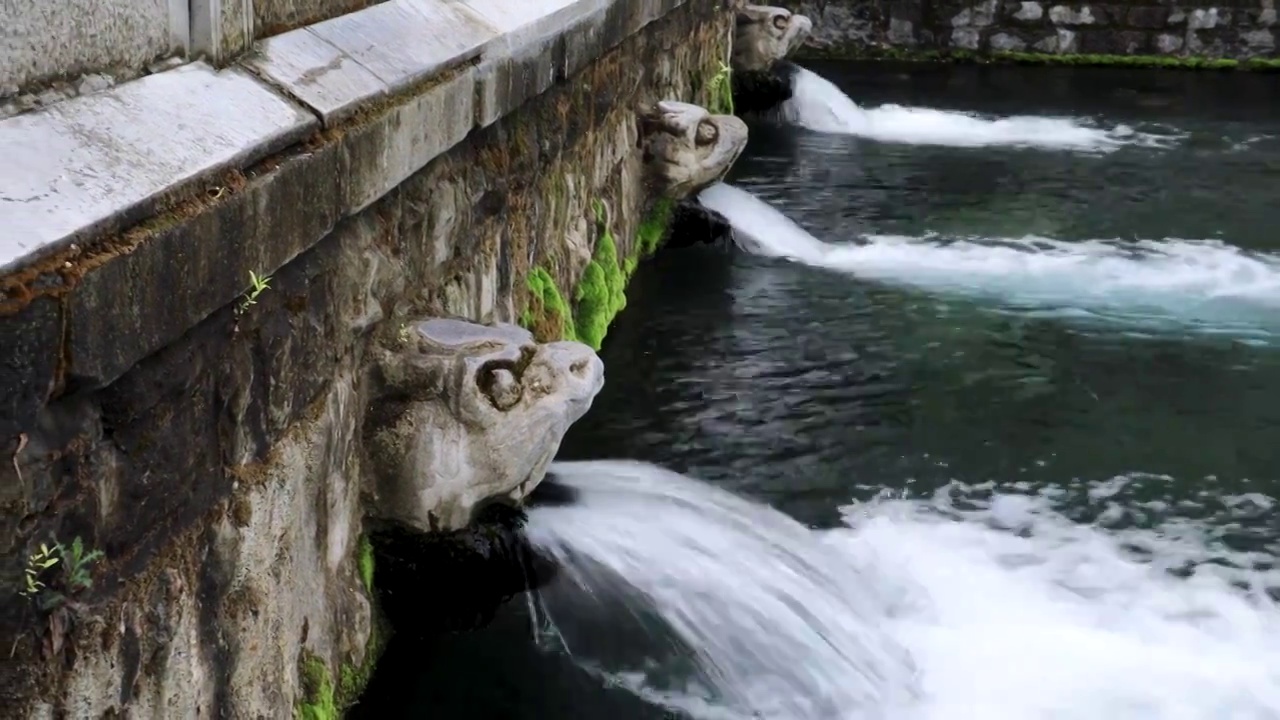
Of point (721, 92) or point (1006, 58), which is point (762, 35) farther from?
point (1006, 58)

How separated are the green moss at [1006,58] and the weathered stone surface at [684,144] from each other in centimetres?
847

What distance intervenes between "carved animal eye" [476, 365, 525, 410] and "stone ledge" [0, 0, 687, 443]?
45cm

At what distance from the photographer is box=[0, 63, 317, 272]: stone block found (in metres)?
1.91

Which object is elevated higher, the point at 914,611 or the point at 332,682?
the point at 332,682

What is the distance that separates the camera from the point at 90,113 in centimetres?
218

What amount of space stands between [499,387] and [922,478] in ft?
7.38

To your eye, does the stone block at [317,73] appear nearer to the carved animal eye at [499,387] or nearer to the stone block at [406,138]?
the stone block at [406,138]

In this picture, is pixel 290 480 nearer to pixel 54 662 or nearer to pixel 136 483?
pixel 136 483

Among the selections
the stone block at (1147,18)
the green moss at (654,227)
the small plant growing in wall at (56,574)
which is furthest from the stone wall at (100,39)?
the stone block at (1147,18)

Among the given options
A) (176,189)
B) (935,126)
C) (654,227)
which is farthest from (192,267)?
(935,126)

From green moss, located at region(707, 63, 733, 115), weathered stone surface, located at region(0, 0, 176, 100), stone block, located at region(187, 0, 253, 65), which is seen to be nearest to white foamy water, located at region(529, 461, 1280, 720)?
stone block, located at region(187, 0, 253, 65)

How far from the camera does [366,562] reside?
3.52 meters

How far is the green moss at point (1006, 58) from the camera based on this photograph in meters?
15.6

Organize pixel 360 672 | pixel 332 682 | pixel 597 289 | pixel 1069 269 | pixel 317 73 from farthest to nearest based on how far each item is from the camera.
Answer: pixel 1069 269, pixel 597 289, pixel 360 672, pixel 332 682, pixel 317 73
